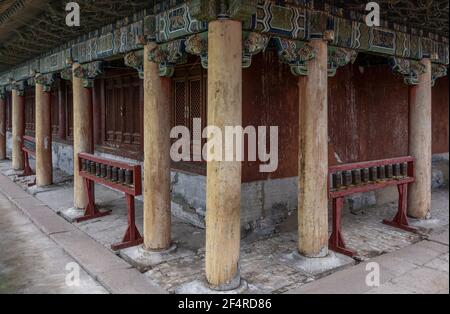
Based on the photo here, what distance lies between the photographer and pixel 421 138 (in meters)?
7.45

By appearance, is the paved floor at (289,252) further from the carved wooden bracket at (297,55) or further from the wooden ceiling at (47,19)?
the wooden ceiling at (47,19)

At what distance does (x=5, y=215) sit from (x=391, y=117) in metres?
8.81

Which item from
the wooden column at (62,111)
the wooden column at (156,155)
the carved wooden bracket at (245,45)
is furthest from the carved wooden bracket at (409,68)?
the wooden column at (62,111)

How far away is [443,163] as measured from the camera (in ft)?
37.0

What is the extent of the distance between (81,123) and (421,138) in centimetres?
656

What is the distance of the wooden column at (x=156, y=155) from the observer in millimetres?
5730

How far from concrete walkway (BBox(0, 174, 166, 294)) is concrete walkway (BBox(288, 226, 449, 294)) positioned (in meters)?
2.13

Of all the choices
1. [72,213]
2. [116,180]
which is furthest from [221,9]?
[72,213]

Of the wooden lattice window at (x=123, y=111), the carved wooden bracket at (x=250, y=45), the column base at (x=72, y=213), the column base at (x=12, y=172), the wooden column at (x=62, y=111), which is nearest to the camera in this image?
the carved wooden bracket at (x=250, y=45)

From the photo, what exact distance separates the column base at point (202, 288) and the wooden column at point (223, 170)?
54mm

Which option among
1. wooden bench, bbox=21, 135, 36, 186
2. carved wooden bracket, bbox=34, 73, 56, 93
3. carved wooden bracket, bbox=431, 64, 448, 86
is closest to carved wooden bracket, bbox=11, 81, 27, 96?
wooden bench, bbox=21, 135, 36, 186

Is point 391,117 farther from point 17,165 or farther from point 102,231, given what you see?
point 17,165

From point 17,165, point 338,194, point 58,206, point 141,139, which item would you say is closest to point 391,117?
point 338,194

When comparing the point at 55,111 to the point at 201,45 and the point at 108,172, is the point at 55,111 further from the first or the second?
the point at 201,45
